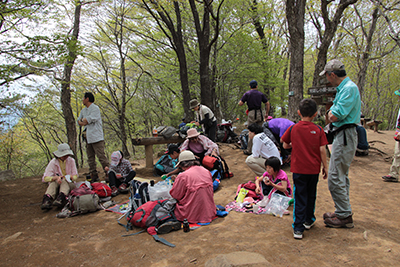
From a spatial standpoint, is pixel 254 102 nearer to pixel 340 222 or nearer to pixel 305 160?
pixel 305 160

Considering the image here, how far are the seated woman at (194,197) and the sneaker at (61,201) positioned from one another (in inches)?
98.3

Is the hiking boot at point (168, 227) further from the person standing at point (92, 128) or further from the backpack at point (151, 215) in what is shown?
the person standing at point (92, 128)

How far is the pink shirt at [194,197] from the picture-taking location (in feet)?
11.4

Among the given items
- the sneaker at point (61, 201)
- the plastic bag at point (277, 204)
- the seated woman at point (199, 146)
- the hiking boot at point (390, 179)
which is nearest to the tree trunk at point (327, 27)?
the hiking boot at point (390, 179)

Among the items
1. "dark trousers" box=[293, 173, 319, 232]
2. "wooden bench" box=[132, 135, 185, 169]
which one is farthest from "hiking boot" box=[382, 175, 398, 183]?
"wooden bench" box=[132, 135, 185, 169]

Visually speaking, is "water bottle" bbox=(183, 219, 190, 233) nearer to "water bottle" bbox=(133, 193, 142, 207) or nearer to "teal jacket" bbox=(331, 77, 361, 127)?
"water bottle" bbox=(133, 193, 142, 207)

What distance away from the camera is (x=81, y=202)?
165 inches

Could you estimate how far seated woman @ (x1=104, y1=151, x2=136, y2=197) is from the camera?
5.30 metres

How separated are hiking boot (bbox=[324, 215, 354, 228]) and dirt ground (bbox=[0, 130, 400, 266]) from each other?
7cm

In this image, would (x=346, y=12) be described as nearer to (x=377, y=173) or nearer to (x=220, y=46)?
(x=220, y=46)

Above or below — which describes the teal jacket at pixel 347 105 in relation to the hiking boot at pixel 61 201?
above

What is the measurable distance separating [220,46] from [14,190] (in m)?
9.60

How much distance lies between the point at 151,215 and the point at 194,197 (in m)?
0.72

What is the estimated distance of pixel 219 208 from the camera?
3.82m
